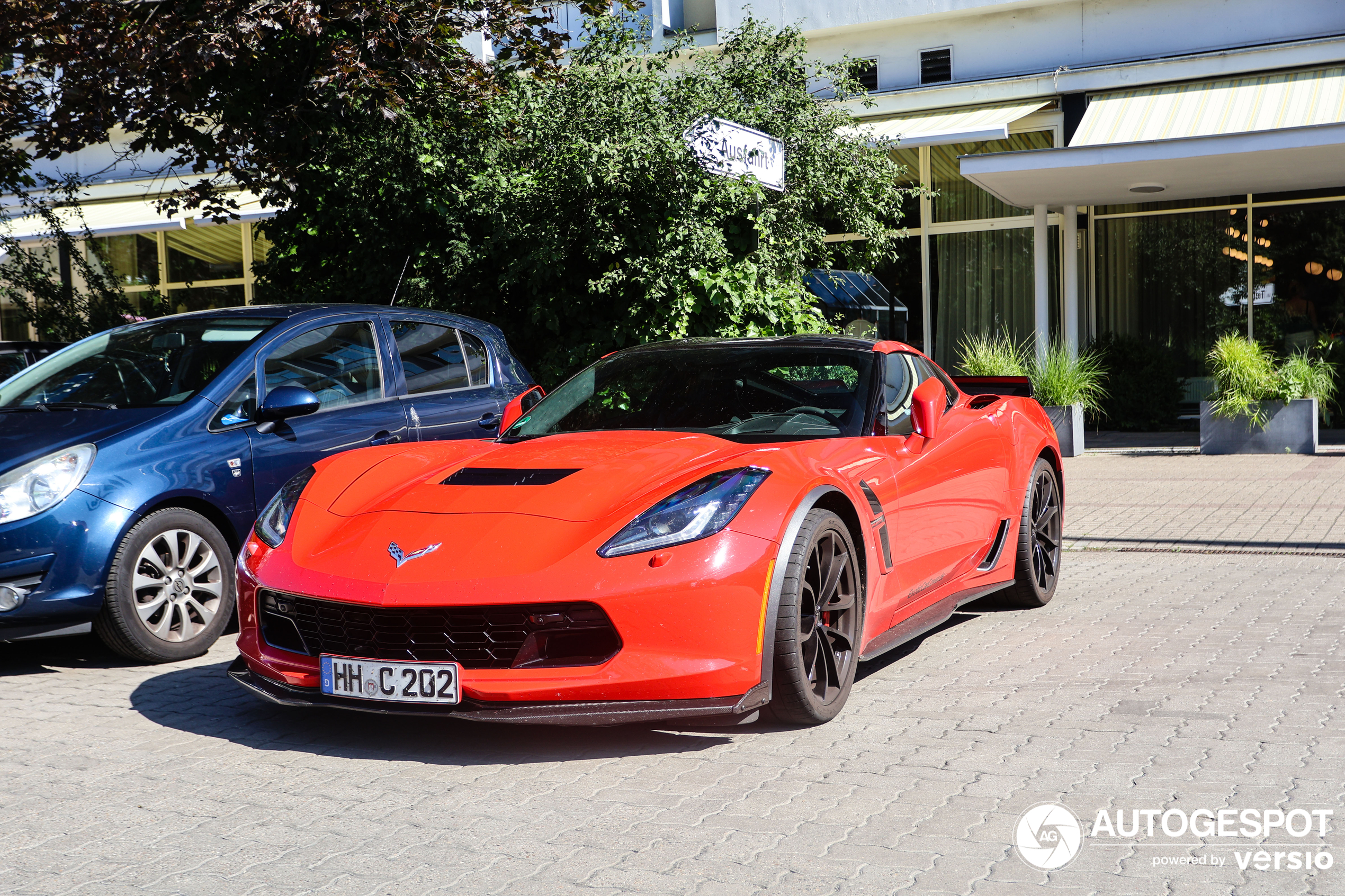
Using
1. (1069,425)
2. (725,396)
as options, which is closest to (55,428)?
(725,396)

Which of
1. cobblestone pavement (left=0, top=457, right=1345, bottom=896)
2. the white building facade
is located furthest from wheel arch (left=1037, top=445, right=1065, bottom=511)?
the white building facade

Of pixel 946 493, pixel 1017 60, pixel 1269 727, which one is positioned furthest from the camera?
pixel 1017 60

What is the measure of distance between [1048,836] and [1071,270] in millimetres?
15807

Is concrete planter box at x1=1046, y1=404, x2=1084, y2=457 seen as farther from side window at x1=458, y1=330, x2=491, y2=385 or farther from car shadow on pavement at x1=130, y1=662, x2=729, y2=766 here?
car shadow on pavement at x1=130, y1=662, x2=729, y2=766

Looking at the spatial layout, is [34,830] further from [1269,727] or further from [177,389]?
[1269,727]

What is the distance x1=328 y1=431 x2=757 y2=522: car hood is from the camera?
4297 millimetres

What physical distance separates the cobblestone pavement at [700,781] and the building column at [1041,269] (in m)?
12.1

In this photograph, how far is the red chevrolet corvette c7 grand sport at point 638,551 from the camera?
3961 mm

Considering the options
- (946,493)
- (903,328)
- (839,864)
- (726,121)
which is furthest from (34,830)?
(903,328)

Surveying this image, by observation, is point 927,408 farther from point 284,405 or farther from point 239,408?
point 239,408

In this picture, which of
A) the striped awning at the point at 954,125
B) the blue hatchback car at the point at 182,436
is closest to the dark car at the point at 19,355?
the blue hatchback car at the point at 182,436

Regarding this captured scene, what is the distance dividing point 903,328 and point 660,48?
5820mm

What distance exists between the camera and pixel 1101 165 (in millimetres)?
15227

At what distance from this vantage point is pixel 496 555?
404 cm
